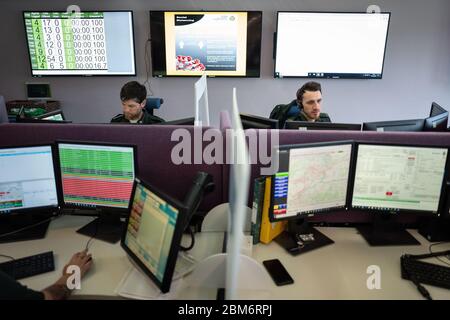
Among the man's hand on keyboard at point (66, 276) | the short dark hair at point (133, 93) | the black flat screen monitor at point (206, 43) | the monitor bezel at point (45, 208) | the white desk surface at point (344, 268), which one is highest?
the black flat screen monitor at point (206, 43)

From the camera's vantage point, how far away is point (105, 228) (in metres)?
1.60

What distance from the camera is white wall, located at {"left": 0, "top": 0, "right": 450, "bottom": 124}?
352 cm

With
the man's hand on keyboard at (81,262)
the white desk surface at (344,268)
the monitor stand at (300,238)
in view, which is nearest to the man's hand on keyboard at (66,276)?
the man's hand on keyboard at (81,262)

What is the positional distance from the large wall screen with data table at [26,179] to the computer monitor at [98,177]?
49mm

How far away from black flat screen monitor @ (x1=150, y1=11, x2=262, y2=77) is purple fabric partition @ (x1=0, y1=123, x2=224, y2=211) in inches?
86.2

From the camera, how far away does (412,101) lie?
3.80 metres

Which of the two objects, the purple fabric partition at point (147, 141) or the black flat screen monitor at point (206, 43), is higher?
the black flat screen monitor at point (206, 43)

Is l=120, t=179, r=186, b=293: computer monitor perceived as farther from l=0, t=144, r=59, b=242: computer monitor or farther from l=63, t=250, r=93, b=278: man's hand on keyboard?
l=0, t=144, r=59, b=242: computer monitor

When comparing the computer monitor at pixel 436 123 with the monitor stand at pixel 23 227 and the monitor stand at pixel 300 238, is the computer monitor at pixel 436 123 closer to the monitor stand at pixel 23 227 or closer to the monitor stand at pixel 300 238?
the monitor stand at pixel 300 238

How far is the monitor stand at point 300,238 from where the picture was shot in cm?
147

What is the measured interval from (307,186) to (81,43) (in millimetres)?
3135

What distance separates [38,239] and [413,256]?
1609 millimetres
